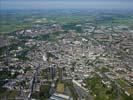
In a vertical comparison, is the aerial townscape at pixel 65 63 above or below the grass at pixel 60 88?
below

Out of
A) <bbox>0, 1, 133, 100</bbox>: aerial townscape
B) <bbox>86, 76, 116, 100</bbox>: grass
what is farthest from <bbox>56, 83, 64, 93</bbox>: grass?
<bbox>86, 76, 116, 100</bbox>: grass

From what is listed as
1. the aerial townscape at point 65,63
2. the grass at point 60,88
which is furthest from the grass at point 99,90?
the grass at point 60,88

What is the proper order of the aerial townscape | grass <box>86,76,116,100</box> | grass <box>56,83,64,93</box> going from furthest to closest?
the aerial townscape → grass <box>56,83,64,93</box> → grass <box>86,76,116,100</box>

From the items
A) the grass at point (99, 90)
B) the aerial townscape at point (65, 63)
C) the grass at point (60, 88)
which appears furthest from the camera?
the aerial townscape at point (65, 63)

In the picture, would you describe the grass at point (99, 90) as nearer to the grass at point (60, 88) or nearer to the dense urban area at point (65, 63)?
the dense urban area at point (65, 63)

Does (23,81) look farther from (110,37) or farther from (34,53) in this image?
(110,37)

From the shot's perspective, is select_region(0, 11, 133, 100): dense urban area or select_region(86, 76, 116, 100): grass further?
select_region(0, 11, 133, 100): dense urban area

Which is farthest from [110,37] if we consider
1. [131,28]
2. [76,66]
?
[76,66]

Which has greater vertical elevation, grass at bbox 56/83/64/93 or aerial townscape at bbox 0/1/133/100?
grass at bbox 56/83/64/93

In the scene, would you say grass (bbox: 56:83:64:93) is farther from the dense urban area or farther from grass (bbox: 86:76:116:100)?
grass (bbox: 86:76:116:100)
